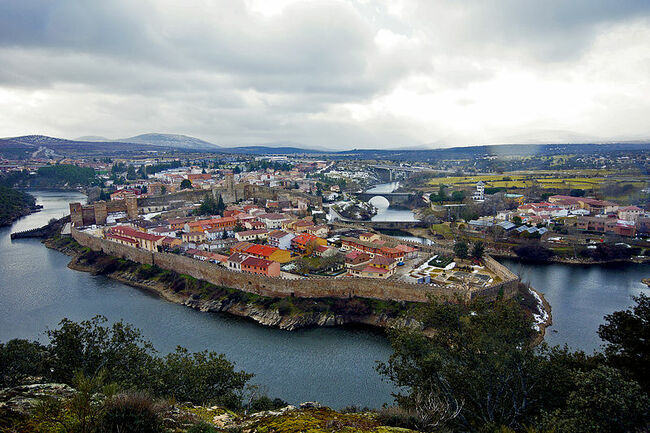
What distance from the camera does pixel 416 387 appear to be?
452 centimetres

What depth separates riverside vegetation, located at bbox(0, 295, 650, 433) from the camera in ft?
8.96

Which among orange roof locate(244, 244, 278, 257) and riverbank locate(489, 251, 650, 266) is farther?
riverbank locate(489, 251, 650, 266)

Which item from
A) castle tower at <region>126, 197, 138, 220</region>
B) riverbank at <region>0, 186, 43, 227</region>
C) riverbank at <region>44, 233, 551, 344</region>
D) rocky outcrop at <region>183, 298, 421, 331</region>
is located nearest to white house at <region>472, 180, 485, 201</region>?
riverbank at <region>44, 233, 551, 344</region>

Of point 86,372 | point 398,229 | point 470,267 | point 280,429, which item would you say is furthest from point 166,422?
point 398,229

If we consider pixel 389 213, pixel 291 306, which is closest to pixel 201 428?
pixel 291 306

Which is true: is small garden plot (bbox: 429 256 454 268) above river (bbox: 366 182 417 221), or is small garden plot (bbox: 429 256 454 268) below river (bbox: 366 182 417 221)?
above

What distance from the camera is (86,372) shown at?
16.4ft

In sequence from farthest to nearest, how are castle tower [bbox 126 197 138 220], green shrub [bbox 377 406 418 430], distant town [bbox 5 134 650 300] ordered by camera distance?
1. castle tower [bbox 126 197 138 220]
2. distant town [bbox 5 134 650 300]
3. green shrub [bbox 377 406 418 430]

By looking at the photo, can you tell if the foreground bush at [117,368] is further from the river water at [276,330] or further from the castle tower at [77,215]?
the castle tower at [77,215]

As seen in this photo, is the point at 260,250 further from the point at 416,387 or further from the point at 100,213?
the point at 100,213

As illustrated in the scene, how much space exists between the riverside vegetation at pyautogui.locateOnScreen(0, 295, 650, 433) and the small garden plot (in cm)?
821

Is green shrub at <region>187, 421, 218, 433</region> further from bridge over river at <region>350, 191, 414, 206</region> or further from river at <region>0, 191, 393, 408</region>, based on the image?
bridge over river at <region>350, 191, 414, 206</region>

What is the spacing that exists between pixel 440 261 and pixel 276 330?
21.0 feet

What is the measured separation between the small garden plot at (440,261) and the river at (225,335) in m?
4.35
